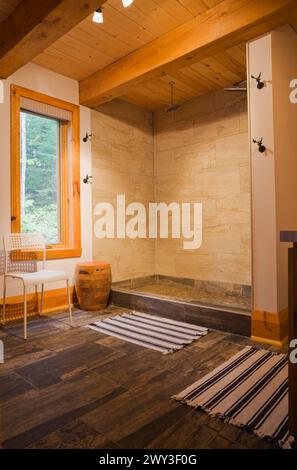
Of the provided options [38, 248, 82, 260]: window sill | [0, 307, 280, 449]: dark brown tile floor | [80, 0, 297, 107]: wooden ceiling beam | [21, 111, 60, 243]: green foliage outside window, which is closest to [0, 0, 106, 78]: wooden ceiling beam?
[21, 111, 60, 243]: green foliage outside window

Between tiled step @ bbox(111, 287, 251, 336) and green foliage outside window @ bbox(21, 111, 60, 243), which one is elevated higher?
green foliage outside window @ bbox(21, 111, 60, 243)

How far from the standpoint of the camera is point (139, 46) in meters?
2.88

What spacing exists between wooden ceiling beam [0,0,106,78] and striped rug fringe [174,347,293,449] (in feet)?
7.88

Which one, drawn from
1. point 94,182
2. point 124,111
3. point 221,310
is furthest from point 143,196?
point 221,310

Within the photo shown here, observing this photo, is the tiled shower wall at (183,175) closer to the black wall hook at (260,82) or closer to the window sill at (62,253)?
the window sill at (62,253)

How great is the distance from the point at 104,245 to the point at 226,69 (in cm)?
243

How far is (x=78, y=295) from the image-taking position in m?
3.32

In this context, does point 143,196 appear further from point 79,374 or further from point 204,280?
point 79,374

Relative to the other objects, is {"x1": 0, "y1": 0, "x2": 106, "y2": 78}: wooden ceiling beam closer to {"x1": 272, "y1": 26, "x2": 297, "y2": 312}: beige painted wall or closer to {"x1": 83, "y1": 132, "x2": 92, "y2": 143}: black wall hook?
{"x1": 83, "y1": 132, "x2": 92, "y2": 143}: black wall hook

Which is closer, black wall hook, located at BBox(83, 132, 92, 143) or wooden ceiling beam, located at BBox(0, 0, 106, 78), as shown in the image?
wooden ceiling beam, located at BBox(0, 0, 106, 78)

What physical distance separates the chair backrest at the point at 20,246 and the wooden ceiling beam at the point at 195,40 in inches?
67.1

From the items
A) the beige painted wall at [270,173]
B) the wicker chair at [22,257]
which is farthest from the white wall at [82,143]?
the beige painted wall at [270,173]

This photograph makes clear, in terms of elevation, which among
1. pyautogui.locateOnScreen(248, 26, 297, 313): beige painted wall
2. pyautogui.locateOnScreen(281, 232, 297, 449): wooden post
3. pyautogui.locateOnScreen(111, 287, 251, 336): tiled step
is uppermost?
pyautogui.locateOnScreen(248, 26, 297, 313): beige painted wall

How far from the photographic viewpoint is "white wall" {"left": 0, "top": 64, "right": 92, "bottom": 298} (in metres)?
2.92
